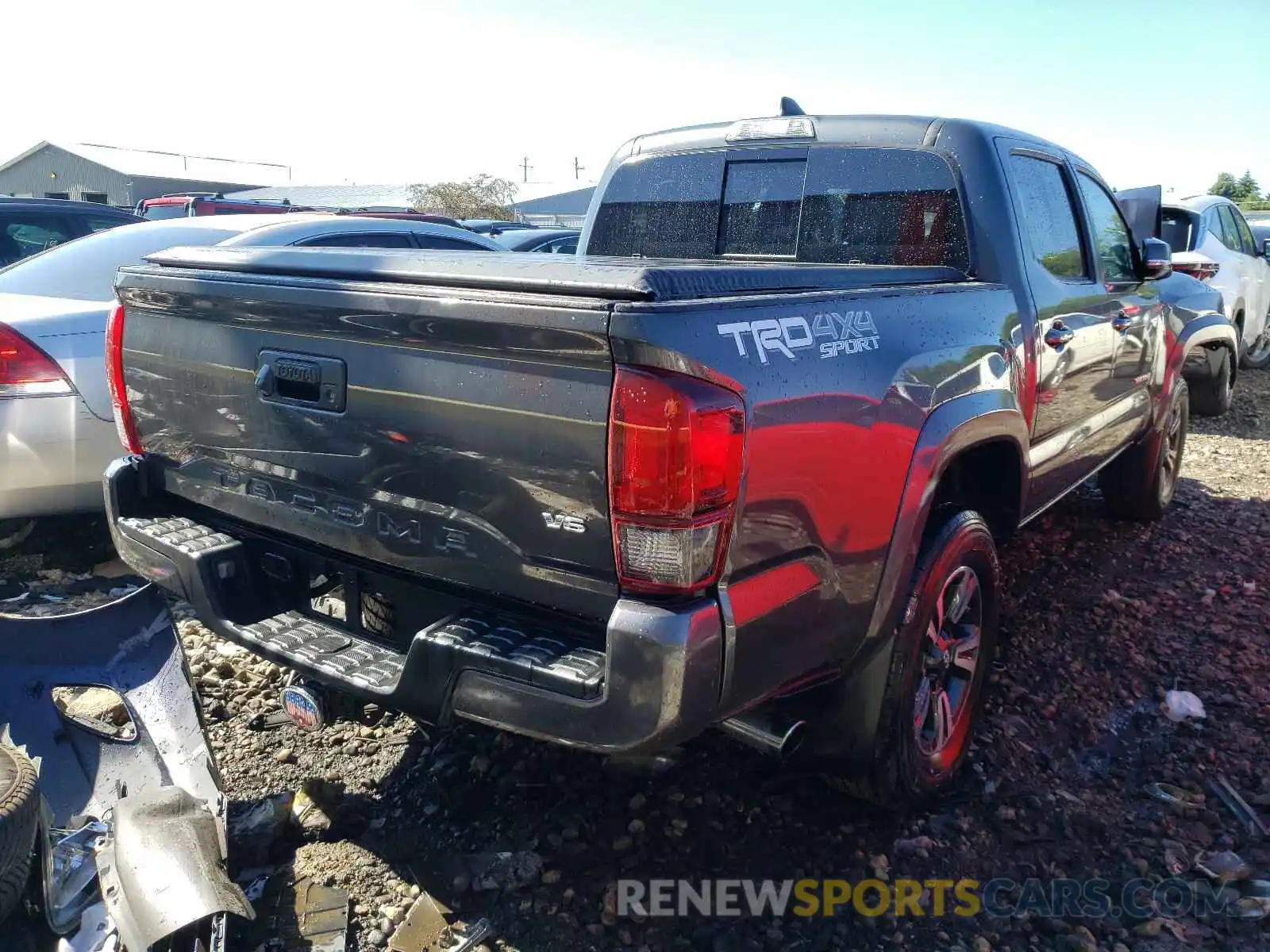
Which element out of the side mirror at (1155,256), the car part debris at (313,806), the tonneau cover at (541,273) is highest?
the side mirror at (1155,256)

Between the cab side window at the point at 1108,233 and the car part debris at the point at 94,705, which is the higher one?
the cab side window at the point at 1108,233

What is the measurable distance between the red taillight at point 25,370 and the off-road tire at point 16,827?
8.00 feet

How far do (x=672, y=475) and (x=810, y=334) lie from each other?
556 millimetres

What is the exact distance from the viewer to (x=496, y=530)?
222cm

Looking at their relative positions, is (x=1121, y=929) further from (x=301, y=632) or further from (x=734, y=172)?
(x=734, y=172)

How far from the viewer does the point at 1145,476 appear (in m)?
5.51

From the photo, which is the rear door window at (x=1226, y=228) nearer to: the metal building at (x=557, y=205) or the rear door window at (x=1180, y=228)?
the rear door window at (x=1180, y=228)

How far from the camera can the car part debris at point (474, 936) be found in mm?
2455

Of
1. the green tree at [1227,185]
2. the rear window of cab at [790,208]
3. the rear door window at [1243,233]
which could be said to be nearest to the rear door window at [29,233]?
the rear window of cab at [790,208]

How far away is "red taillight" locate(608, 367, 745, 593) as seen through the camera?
192 cm

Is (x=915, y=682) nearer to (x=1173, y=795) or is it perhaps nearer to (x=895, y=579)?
(x=895, y=579)

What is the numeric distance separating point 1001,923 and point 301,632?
1997 millimetres

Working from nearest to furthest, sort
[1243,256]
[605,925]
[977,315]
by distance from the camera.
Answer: [605,925], [977,315], [1243,256]

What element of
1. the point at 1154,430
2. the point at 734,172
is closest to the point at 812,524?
the point at 734,172
